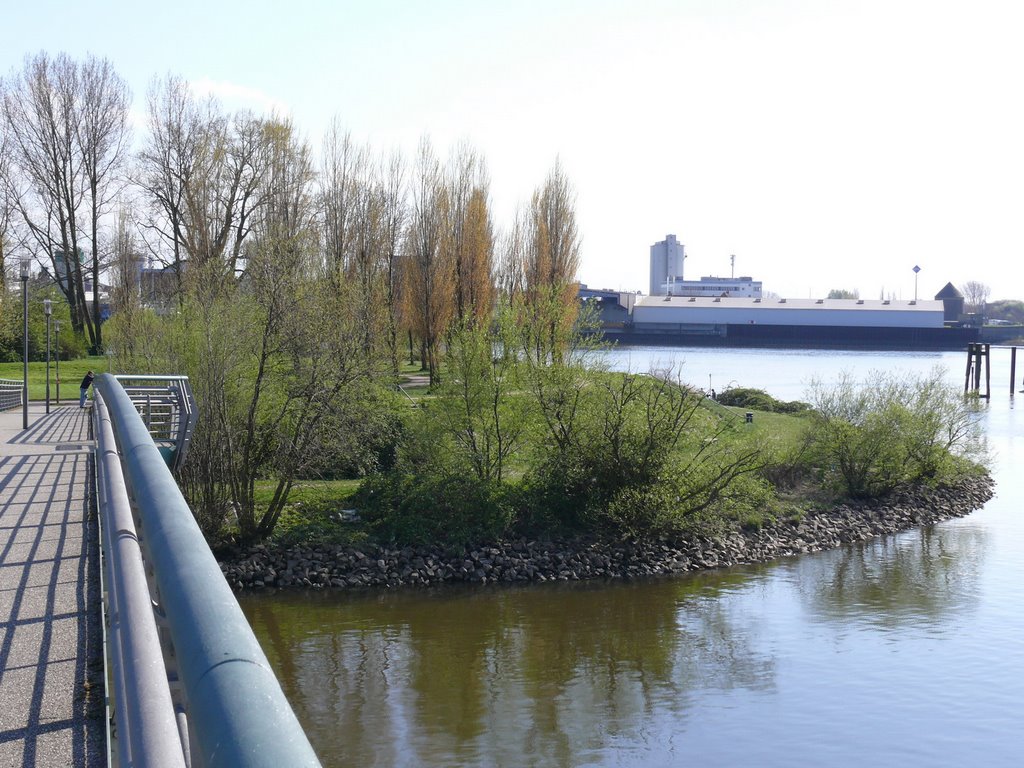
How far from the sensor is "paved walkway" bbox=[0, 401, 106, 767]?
380 centimetres

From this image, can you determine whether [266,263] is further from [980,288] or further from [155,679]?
[980,288]

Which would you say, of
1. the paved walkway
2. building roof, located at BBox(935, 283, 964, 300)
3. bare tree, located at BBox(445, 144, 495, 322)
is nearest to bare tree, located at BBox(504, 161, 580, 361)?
bare tree, located at BBox(445, 144, 495, 322)

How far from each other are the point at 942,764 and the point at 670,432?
12340 mm

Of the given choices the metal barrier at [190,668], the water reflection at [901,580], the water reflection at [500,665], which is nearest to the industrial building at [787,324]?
the water reflection at [901,580]

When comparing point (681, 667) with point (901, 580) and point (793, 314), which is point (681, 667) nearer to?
point (901, 580)

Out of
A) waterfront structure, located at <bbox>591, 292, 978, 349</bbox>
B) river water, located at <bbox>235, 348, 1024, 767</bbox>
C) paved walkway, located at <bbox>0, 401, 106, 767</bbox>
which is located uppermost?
waterfront structure, located at <bbox>591, 292, 978, 349</bbox>

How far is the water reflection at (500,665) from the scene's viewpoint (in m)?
13.9

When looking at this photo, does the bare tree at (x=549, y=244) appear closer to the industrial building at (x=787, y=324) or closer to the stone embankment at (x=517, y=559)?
the stone embankment at (x=517, y=559)

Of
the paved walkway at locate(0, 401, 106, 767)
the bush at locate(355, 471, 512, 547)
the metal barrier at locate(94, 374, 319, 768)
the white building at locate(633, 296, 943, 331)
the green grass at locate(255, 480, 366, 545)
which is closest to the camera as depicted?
the metal barrier at locate(94, 374, 319, 768)

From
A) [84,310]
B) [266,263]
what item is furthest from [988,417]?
[84,310]

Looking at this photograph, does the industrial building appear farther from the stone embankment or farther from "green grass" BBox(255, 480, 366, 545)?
"green grass" BBox(255, 480, 366, 545)

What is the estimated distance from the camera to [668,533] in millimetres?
24391

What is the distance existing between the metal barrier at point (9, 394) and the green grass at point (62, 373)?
361 cm

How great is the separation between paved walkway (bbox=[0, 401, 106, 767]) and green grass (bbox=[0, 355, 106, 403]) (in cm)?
3021
